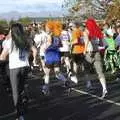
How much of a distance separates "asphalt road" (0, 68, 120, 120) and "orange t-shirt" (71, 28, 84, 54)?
43.1 inches

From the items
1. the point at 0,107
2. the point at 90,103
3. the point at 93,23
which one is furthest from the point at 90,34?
the point at 0,107

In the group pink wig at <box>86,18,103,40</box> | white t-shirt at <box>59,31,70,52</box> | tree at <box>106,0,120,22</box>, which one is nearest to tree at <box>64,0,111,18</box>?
tree at <box>106,0,120,22</box>

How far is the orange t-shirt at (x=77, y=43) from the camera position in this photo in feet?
57.6

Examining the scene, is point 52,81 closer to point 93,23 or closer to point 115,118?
point 93,23

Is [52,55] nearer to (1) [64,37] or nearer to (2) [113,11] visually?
(1) [64,37]

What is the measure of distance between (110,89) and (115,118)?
198 inches

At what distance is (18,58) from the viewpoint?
35.9 feet

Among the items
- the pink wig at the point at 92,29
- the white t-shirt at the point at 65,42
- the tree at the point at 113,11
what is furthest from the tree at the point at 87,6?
the pink wig at the point at 92,29

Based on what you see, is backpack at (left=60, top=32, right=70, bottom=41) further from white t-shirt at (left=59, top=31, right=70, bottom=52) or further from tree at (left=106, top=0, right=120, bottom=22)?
tree at (left=106, top=0, right=120, bottom=22)

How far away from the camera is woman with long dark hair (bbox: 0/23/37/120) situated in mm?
10844

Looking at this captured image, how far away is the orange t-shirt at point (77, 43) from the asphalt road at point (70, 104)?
1.10 metres

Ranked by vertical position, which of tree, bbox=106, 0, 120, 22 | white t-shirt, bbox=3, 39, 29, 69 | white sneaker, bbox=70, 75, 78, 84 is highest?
white t-shirt, bbox=3, 39, 29, 69

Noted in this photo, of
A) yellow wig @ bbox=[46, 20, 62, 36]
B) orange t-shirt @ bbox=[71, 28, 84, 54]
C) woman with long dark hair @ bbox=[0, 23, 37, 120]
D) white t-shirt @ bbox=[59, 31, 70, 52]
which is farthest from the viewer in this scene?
white t-shirt @ bbox=[59, 31, 70, 52]

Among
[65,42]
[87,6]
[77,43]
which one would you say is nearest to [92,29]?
[77,43]
